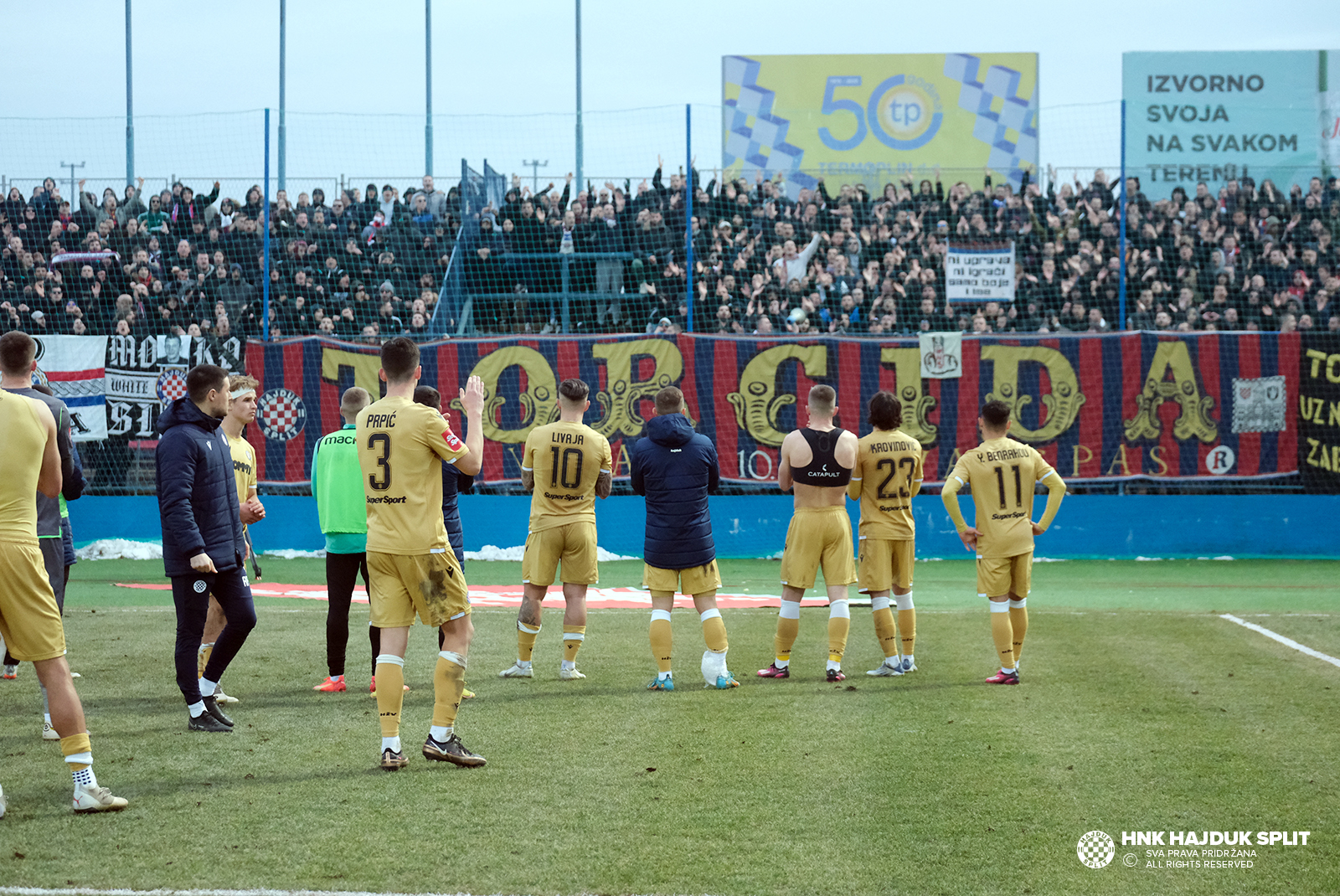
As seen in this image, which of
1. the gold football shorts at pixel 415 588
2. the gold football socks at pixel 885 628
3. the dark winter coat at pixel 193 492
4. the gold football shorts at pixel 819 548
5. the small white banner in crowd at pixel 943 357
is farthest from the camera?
the small white banner in crowd at pixel 943 357

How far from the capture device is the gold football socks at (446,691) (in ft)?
21.1

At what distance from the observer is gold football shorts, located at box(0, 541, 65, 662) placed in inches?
212

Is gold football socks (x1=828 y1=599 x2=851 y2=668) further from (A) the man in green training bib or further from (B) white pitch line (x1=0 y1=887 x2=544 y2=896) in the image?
(B) white pitch line (x1=0 y1=887 x2=544 y2=896)

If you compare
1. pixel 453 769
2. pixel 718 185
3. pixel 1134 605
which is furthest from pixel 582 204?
pixel 453 769

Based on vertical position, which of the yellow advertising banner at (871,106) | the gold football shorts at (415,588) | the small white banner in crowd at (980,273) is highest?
the yellow advertising banner at (871,106)

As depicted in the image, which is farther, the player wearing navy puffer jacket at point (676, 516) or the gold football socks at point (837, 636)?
the gold football socks at point (837, 636)

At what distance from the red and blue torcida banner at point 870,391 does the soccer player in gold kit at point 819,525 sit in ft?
30.9

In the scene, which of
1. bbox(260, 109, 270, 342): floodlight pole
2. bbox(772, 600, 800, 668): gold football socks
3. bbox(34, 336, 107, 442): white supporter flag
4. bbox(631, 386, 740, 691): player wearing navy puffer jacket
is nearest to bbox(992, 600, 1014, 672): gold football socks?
bbox(772, 600, 800, 668): gold football socks

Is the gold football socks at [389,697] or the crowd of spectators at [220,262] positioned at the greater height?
the crowd of spectators at [220,262]

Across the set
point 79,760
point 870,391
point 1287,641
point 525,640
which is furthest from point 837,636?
point 870,391

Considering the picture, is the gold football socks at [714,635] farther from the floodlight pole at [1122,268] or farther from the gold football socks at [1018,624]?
the floodlight pole at [1122,268]

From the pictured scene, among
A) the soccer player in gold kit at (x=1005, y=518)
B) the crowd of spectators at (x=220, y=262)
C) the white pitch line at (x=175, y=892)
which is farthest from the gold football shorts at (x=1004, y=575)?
the crowd of spectators at (x=220, y=262)

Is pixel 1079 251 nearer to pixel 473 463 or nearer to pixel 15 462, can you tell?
pixel 473 463

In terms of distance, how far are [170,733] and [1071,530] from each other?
46.9 ft
